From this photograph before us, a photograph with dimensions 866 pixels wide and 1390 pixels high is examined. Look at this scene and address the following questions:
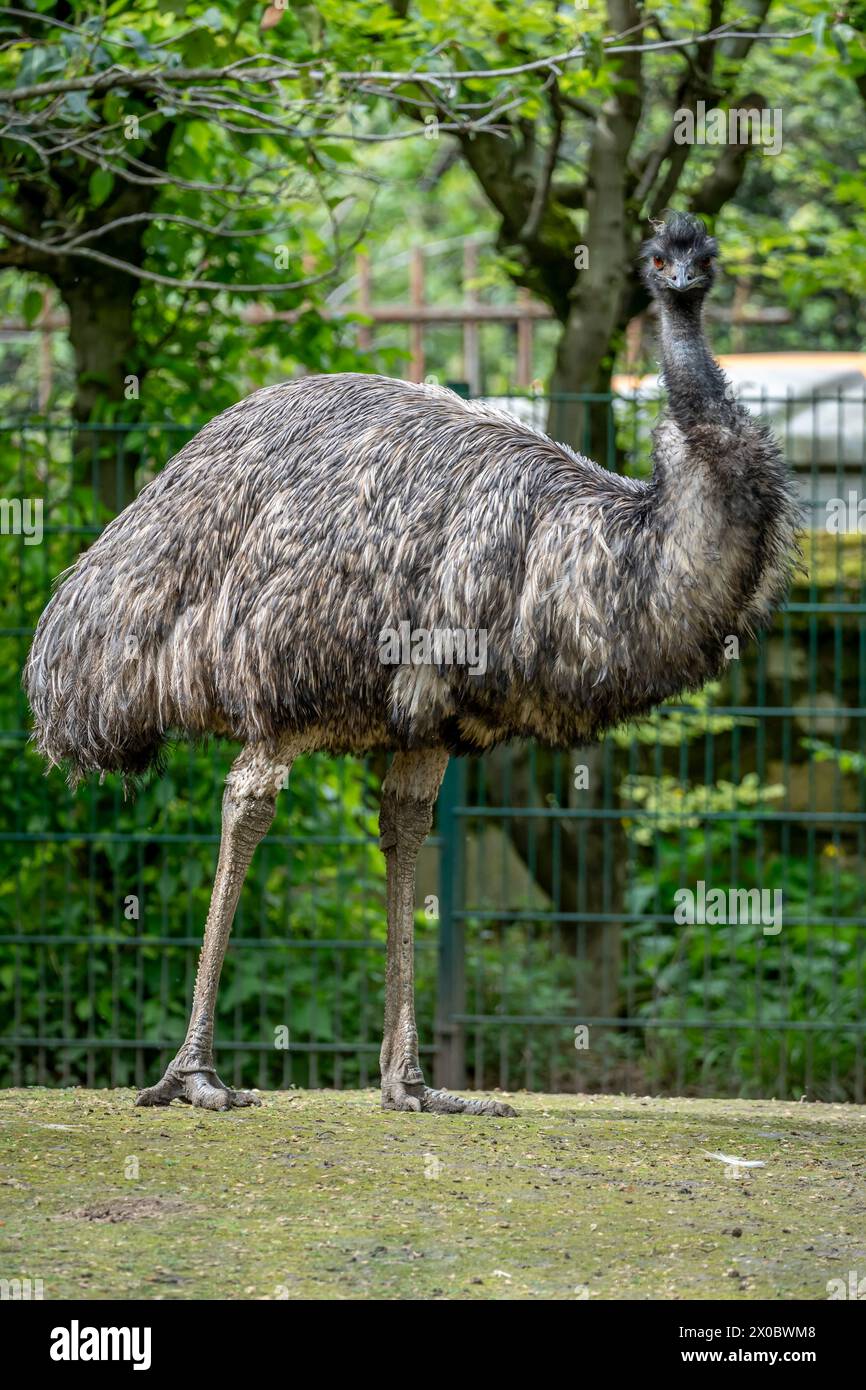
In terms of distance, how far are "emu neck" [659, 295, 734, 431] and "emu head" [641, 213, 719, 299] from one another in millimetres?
41

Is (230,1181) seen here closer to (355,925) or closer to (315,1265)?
(315,1265)

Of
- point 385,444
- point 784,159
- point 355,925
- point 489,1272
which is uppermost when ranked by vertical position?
point 784,159

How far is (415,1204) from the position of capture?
4707mm

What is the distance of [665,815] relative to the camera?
8344mm

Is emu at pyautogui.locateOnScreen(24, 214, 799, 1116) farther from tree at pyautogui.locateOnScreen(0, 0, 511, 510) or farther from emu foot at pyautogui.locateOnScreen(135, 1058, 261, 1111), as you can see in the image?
tree at pyautogui.locateOnScreen(0, 0, 511, 510)

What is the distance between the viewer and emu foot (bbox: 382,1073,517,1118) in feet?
19.4

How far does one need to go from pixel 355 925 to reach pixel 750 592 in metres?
4.58

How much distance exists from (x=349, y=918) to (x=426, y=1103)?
3390 millimetres

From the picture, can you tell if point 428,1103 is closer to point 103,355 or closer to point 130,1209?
point 130,1209

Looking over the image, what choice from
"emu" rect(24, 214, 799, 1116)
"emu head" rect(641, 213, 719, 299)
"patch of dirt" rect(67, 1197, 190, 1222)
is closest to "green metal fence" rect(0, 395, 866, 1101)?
"emu" rect(24, 214, 799, 1116)

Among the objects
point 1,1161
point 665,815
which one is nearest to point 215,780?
point 665,815

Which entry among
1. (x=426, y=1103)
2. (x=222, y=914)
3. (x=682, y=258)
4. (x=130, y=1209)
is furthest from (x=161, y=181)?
(x=130, y=1209)

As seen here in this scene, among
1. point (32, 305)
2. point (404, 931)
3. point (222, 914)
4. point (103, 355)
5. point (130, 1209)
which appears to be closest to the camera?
point (130, 1209)

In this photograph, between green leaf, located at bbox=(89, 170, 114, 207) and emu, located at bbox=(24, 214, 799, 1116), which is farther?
green leaf, located at bbox=(89, 170, 114, 207)
